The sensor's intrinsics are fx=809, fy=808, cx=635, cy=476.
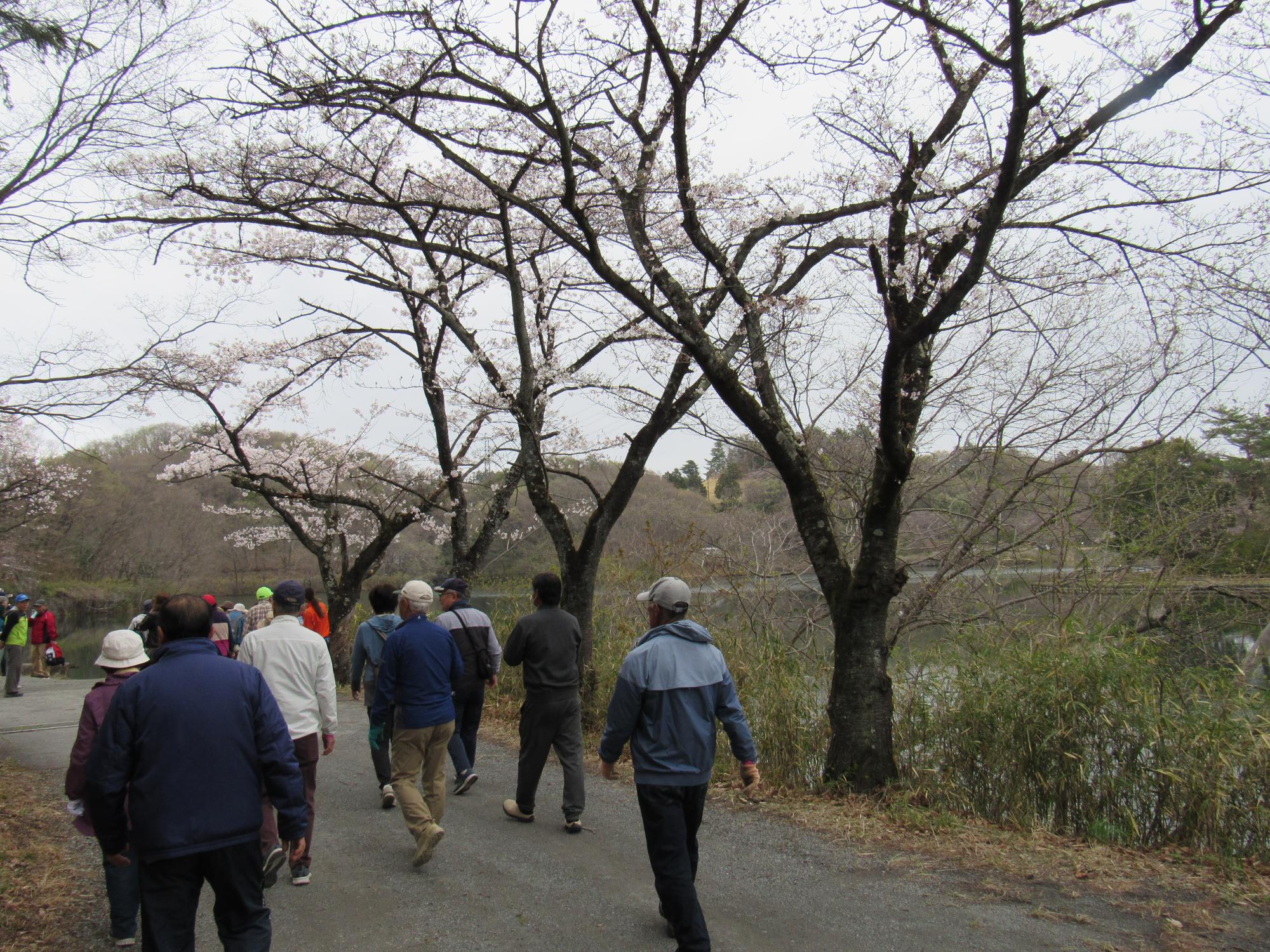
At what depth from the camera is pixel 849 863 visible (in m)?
4.82

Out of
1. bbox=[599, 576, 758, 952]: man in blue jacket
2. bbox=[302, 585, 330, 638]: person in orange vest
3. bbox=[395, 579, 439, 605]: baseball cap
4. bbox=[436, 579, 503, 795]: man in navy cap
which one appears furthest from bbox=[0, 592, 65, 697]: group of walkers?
bbox=[599, 576, 758, 952]: man in blue jacket

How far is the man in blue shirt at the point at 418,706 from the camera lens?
4875 mm

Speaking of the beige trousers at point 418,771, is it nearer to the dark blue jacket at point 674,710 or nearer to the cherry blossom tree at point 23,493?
the dark blue jacket at point 674,710

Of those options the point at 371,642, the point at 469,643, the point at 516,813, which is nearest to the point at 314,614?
the point at 371,642

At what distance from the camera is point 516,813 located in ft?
18.6

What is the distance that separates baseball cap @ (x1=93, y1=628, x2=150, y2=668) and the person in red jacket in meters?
13.4

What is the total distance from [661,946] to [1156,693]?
13.2ft

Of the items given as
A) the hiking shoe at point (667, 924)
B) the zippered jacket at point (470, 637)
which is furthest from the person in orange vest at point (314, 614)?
the hiking shoe at point (667, 924)

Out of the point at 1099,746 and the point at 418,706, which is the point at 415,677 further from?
the point at 1099,746

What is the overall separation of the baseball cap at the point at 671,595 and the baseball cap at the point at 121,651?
2.27 meters

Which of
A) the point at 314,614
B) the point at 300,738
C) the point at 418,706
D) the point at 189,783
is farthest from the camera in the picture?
the point at 314,614

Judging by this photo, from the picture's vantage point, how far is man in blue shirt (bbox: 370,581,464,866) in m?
4.88

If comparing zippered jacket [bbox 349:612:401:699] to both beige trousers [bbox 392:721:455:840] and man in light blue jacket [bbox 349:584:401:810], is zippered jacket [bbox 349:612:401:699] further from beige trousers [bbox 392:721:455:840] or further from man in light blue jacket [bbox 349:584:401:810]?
beige trousers [bbox 392:721:455:840]

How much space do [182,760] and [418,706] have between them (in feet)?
7.23
